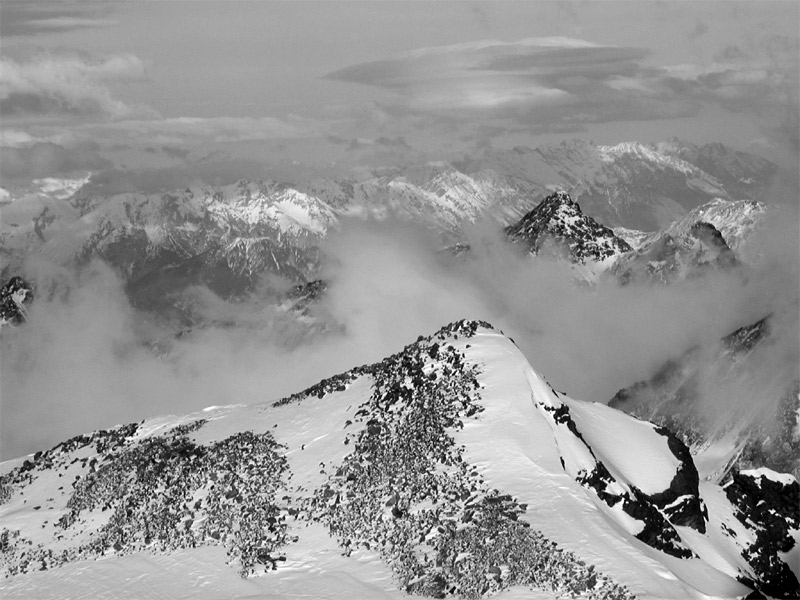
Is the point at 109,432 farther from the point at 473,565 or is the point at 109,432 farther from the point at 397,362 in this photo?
the point at 473,565

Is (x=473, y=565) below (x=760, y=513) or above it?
above

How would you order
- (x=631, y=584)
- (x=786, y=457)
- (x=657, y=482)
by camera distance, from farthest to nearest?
(x=786, y=457) < (x=657, y=482) < (x=631, y=584)

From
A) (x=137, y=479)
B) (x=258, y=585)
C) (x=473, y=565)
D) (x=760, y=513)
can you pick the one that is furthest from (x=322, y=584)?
(x=760, y=513)

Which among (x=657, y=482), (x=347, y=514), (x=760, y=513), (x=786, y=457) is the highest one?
(x=347, y=514)

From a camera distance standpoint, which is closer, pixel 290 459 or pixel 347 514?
pixel 347 514

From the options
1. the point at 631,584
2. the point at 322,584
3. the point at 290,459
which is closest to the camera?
the point at 631,584

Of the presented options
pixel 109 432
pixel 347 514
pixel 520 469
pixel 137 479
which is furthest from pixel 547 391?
pixel 109 432
